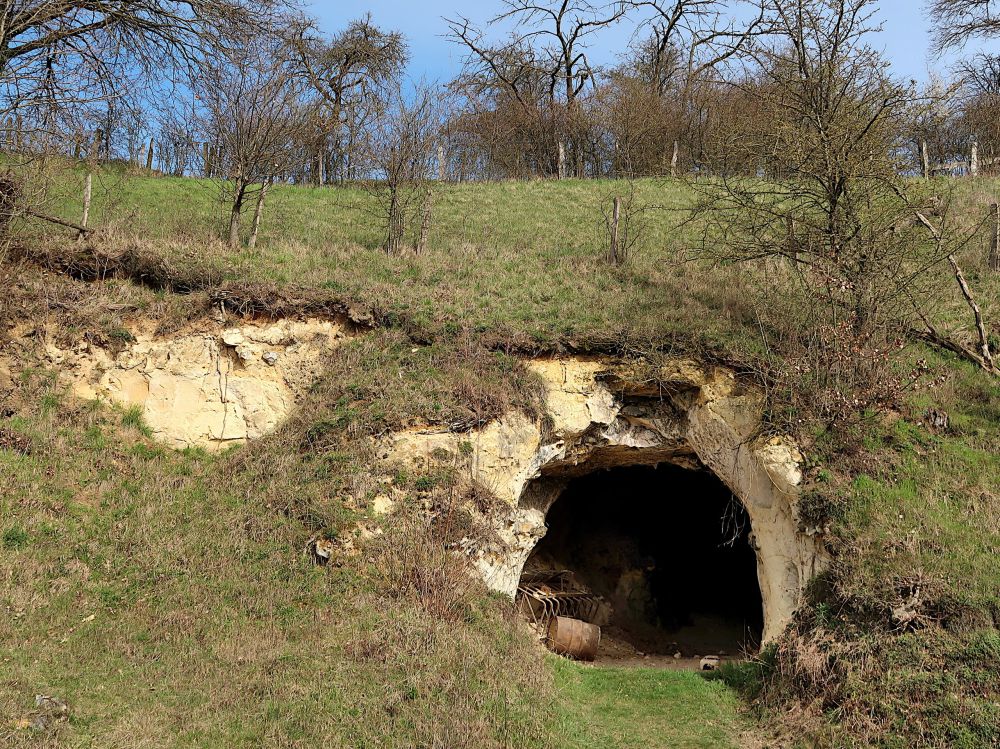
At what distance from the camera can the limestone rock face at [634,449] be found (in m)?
11.3

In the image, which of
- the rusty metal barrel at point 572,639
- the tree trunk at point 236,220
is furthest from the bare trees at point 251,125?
the rusty metal barrel at point 572,639

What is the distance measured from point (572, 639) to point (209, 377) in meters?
7.51

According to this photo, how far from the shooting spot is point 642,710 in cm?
973

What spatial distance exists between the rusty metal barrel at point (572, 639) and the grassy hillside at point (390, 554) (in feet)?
5.07

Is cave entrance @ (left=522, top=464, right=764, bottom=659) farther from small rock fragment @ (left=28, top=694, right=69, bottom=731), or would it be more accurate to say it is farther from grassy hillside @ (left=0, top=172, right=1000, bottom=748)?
small rock fragment @ (left=28, top=694, right=69, bottom=731)

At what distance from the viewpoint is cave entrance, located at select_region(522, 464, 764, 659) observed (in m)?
16.2

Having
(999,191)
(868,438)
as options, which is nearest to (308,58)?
(999,191)

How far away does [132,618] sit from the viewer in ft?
29.5

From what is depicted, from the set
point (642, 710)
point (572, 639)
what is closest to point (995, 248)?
point (572, 639)

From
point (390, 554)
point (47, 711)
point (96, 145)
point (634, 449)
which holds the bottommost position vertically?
point (47, 711)

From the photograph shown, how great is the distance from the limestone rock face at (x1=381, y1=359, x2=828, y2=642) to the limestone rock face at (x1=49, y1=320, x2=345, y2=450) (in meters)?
2.62

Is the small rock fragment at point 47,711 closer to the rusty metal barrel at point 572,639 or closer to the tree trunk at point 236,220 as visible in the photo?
the rusty metal barrel at point 572,639

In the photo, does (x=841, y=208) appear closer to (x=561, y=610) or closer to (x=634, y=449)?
(x=634, y=449)

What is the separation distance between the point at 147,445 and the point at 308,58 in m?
22.9
